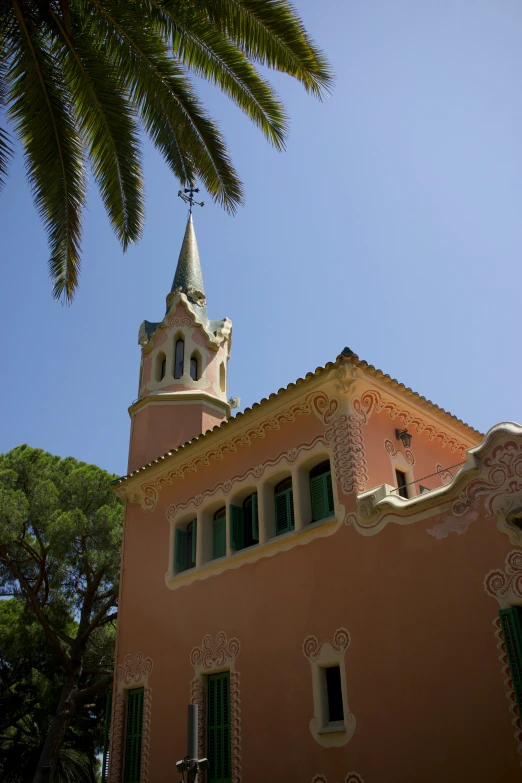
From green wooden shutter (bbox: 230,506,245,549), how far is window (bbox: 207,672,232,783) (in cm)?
216

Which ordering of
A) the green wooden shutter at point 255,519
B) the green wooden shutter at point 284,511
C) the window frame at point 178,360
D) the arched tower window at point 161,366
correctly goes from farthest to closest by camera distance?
the arched tower window at point 161,366 < the window frame at point 178,360 < the green wooden shutter at point 255,519 < the green wooden shutter at point 284,511

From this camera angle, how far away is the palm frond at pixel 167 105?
7.87 meters

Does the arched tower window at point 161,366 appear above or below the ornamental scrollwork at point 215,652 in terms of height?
above

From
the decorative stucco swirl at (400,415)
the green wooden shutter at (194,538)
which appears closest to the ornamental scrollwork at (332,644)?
the decorative stucco swirl at (400,415)

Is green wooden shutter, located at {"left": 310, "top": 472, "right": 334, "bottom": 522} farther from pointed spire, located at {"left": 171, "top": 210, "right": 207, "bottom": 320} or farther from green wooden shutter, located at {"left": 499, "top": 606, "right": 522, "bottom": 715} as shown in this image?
pointed spire, located at {"left": 171, "top": 210, "right": 207, "bottom": 320}

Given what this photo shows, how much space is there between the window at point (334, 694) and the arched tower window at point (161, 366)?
367 inches

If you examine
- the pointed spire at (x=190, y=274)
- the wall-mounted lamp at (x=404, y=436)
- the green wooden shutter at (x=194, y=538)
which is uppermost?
the pointed spire at (x=190, y=274)

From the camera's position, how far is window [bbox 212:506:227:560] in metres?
12.3

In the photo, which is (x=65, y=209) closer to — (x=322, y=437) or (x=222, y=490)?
(x=322, y=437)

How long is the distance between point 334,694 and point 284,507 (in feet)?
10.4

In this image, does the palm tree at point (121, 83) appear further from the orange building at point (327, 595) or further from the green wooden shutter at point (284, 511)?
the green wooden shutter at point (284, 511)

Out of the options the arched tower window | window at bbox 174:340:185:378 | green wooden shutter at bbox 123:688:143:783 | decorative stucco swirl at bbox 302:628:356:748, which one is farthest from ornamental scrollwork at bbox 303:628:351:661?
the arched tower window

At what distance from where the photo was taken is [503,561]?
7801 mm

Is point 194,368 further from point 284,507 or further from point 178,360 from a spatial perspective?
point 284,507
